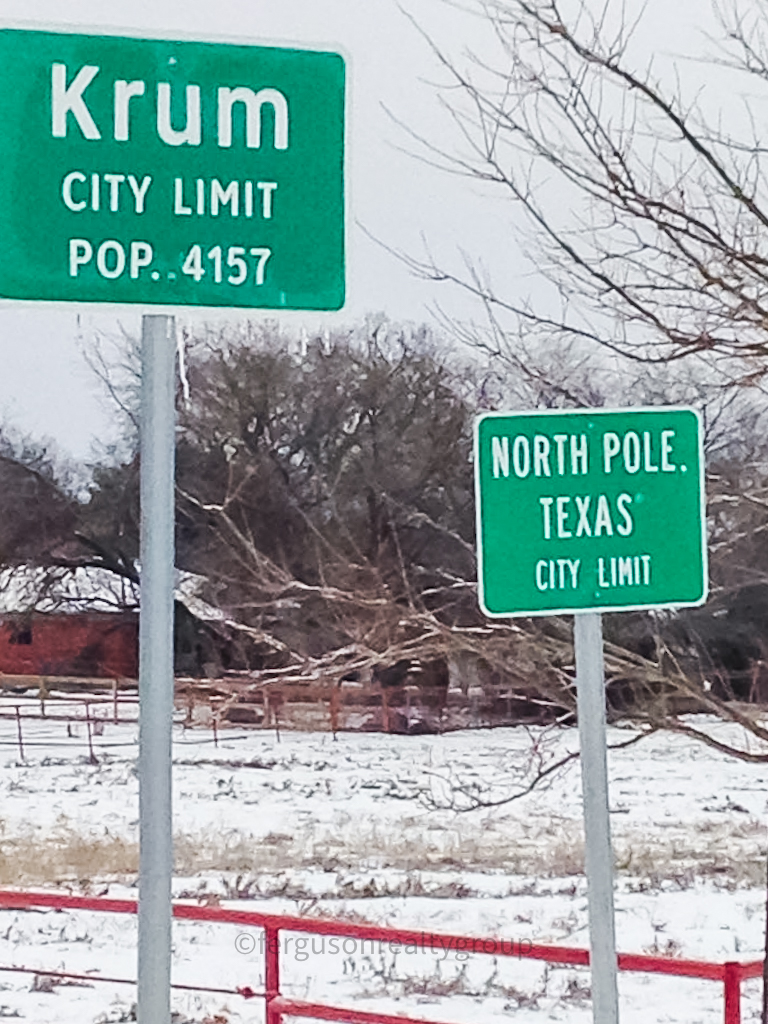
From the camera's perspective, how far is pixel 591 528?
189 centimetres

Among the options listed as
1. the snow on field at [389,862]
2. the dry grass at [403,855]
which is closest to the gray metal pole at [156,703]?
the snow on field at [389,862]

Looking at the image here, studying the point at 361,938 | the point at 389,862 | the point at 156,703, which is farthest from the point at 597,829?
the point at 389,862

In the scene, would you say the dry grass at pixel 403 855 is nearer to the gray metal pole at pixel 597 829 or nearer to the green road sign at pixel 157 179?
the gray metal pole at pixel 597 829

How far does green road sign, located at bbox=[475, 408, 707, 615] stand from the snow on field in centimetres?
Result: 486

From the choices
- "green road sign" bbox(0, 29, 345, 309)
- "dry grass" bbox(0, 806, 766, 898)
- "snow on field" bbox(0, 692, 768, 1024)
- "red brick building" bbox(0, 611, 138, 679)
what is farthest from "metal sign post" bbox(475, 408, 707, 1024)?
"red brick building" bbox(0, 611, 138, 679)

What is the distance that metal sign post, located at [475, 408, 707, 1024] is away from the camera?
73.0 inches

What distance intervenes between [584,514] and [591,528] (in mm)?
21

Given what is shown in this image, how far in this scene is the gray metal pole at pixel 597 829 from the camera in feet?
5.98

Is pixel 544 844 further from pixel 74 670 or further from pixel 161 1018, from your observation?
pixel 161 1018

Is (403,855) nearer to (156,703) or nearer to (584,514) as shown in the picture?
(584,514)

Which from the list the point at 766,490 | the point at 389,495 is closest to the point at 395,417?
the point at 389,495

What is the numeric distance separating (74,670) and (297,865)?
3.35 meters

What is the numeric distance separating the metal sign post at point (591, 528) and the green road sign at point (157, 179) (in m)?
0.54

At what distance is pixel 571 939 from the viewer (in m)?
7.90
